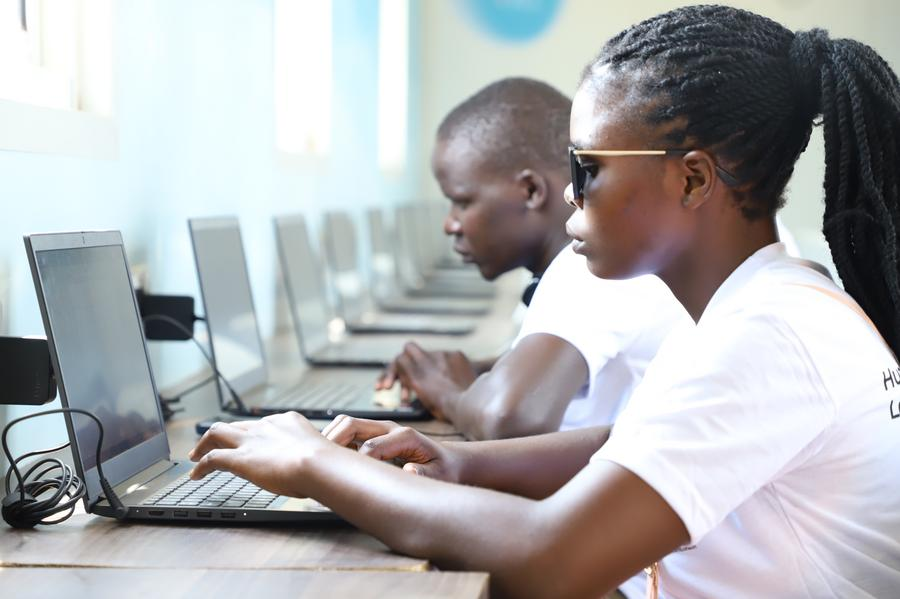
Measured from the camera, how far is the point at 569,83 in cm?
736

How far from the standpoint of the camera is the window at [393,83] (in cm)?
617

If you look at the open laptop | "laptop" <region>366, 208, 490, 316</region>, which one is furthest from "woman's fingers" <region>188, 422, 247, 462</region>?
"laptop" <region>366, 208, 490, 316</region>

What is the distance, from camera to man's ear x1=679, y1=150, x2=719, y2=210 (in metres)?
1.26

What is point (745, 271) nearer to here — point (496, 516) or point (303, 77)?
point (496, 516)

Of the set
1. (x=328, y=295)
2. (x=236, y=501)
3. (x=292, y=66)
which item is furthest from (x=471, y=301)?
(x=236, y=501)

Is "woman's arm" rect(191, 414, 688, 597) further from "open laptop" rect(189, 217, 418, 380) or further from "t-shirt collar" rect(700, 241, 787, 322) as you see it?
"open laptop" rect(189, 217, 418, 380)

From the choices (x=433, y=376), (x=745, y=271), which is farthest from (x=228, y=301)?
(x=745, y=271)

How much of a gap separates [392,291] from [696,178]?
12.0 ft

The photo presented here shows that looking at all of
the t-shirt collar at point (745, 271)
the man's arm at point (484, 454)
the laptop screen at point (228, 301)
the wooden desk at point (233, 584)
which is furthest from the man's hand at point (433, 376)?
the wooden desk at point (233, 584)

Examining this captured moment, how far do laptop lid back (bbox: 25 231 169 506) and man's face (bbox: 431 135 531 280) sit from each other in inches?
39.5

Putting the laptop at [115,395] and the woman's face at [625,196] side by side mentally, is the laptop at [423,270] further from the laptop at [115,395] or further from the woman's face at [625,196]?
the woman's face at [625,196]

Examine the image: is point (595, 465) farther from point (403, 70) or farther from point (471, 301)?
point (403, 70)

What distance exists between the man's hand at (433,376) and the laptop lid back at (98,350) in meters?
0.68

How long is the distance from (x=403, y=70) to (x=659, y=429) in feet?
19.3
